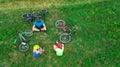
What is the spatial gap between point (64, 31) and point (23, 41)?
2038mm

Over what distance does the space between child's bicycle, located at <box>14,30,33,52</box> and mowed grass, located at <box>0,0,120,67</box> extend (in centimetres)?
20

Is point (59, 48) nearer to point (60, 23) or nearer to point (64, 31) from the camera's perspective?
point (64, 31)

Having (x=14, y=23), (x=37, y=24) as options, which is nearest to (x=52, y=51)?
(x=37, y=24)

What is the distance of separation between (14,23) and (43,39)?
70.5 inches

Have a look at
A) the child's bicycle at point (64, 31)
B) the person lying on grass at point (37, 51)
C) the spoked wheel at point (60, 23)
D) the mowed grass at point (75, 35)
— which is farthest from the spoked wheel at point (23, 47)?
the spoked wheel at point (60, 23)

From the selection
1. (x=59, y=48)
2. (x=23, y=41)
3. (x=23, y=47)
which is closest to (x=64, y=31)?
(x=59, y=48)

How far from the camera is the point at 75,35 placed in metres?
14.2

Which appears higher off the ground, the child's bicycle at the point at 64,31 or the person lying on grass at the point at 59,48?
the child's bicycle at the point at 64,31

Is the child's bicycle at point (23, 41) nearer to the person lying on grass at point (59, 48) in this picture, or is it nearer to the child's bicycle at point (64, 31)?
the person lying on grass at point (59, 48)

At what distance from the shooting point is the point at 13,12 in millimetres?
15133

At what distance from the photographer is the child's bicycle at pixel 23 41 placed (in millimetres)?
13547

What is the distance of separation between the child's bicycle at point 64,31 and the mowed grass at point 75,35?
220mm

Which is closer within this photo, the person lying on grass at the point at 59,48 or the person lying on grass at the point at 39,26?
the person lying on grass at the point at 59,48

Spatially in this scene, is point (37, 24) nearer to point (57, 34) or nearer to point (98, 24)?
point (57, 34)
